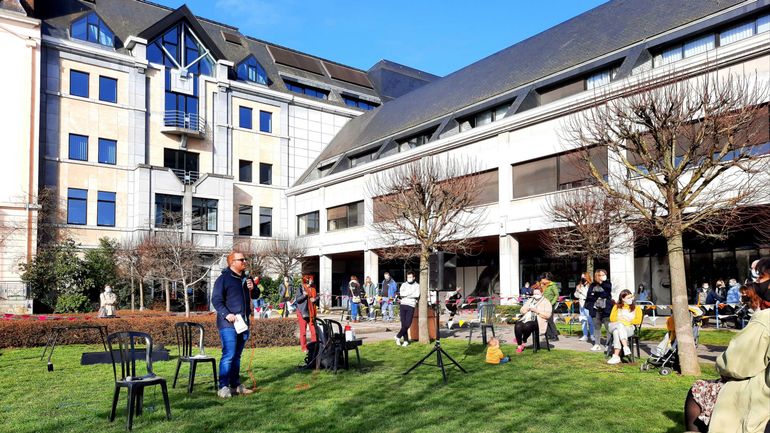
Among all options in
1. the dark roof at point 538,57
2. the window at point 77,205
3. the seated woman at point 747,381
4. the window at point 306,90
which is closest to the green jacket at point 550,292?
the seated woman at point 747,381

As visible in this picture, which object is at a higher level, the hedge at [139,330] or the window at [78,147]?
the window at [78,147]

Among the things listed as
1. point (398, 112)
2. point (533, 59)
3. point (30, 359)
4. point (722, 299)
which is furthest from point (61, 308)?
point (722, 299)

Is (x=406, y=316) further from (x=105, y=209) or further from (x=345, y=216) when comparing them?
(x=105, y=209)

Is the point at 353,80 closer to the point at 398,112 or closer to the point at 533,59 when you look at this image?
the point at 398,112

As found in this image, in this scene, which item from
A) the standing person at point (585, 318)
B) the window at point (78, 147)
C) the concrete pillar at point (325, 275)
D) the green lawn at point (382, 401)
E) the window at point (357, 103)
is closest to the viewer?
the green lawn at point (382, 401)

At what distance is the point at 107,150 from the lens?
1403 inches

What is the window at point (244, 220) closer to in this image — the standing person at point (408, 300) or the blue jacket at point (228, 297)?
the standing person at point (408, 300)

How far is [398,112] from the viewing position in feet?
127

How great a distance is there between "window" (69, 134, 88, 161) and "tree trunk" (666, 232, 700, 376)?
1302 inches

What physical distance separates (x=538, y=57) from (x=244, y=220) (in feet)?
70.7

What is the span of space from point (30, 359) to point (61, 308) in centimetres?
1952

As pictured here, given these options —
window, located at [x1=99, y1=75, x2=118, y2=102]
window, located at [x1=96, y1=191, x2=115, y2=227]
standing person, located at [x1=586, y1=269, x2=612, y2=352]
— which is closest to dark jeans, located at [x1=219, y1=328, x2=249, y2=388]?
standing person, located at [x1=586, y1=269, x2=612, y2=352]

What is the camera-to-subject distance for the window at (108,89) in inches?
1389

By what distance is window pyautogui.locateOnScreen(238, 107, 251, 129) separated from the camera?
135 ft
